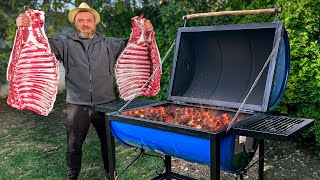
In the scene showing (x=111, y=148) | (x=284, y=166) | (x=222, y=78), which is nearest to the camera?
(x=111, y=148)

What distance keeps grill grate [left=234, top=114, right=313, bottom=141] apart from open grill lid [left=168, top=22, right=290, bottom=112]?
0.96ft

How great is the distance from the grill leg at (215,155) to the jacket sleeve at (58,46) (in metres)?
2.16

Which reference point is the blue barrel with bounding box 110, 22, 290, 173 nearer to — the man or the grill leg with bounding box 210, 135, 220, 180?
the grill leg with bounding box 210, 135, 220, 180

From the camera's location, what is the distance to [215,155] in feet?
8.09

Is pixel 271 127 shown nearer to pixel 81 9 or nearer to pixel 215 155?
pixel 215 155

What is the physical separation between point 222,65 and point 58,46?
1.82 metres

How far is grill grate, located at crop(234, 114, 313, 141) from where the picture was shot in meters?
2.38

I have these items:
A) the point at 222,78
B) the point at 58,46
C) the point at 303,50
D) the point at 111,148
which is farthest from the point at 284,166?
the point at 58,46

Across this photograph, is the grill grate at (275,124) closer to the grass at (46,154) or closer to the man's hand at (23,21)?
the grass at (46,154)

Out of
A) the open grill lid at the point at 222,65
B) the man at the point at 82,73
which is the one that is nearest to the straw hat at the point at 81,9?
the man at the point at 82,73

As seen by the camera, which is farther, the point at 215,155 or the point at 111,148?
the point at 111,148

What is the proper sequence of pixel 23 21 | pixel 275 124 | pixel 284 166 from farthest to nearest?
pixel 284 166 → pixel 23 21 → pixel 275 124

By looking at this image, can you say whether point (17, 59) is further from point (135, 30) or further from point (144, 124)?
point (144, 124)

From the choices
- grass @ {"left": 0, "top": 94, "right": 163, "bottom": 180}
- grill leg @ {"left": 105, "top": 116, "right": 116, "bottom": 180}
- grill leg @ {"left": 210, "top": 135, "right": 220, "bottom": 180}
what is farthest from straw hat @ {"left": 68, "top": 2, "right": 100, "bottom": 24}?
grill leg @ {"left": 210, "top": 135, "right": 220, "bottom": 180}
